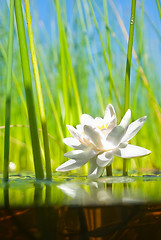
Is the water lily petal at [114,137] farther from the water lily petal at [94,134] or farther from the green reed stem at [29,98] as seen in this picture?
the green reed stem at [29,98]

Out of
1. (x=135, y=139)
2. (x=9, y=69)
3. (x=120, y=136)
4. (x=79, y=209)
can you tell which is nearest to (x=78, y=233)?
(x=79, y=209)

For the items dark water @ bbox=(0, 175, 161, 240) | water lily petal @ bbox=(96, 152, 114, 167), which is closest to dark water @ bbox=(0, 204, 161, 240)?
dark water @ bbox=(0, 175, 161, 240)

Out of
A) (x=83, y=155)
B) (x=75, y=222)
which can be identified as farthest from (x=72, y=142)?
(x=75, y=222)

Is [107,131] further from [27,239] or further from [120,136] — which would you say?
[27,239]

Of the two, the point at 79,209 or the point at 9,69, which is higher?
the point at 9,69

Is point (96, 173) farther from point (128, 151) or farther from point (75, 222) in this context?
point (75, 222)

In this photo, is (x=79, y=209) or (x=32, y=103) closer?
(x=79, y=209)

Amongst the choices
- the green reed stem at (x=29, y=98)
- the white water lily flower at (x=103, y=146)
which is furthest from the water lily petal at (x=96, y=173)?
the green reed stem at (x=29, y=98)
